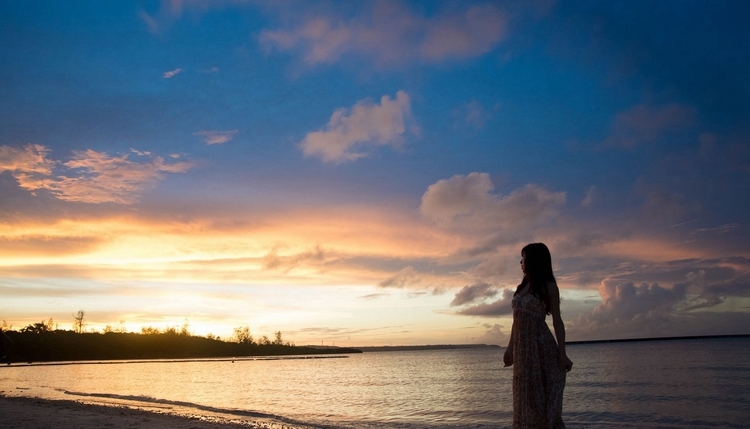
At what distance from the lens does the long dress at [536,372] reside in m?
5.77

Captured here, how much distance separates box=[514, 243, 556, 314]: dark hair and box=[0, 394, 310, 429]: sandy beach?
15649mm

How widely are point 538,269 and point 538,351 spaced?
0.93 m

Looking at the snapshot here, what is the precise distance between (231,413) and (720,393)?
3148cm

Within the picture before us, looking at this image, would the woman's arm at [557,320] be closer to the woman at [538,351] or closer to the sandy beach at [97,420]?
the woman at [538,351]

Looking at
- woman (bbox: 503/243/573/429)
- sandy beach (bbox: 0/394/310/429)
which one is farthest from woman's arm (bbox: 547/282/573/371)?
sandy beach (bbox: 0/394/310/429)

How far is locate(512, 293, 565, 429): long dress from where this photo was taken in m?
5.77

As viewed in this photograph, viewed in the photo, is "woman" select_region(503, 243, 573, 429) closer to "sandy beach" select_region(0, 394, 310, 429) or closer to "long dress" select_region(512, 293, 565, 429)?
"long dress" select_region(512, 293, 565, 429)

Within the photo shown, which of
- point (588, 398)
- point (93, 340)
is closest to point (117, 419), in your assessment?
point (588, 398)

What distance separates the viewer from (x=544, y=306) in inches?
231

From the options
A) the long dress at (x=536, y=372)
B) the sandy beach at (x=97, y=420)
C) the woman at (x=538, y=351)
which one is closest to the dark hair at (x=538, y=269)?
the woman at (x=538, y=351)

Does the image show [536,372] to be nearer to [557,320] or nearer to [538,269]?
[557,320]

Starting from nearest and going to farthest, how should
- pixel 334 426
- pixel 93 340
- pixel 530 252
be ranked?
pixel 530 252, pixel 334 426, pixel 93 340

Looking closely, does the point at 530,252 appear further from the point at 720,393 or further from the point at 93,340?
the point at 93,340

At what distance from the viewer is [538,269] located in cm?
578
